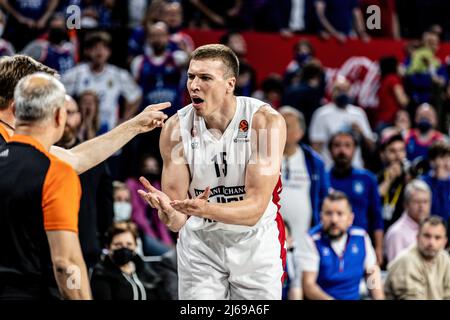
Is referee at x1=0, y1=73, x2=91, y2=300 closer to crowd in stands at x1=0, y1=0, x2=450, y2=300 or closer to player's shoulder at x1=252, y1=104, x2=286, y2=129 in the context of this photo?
player's shoulder at x1=252, y1=104, x2=286, y2=129

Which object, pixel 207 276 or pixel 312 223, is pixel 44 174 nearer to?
pixel 207 276

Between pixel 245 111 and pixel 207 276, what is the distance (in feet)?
3.65

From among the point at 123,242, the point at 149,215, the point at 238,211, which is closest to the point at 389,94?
the point at 149,215

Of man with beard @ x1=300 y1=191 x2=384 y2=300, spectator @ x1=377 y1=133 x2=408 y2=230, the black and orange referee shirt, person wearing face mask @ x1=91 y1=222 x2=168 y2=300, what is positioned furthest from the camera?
spectator @ x1=377 y1=133 x2=408 y2=230

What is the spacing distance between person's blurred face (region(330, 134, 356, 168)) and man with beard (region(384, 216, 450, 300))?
1481mm

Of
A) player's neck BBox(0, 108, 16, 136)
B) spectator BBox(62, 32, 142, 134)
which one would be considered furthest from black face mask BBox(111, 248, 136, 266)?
spectator BBox(62, 32, 142, 134)

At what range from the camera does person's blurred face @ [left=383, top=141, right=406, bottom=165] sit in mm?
11305

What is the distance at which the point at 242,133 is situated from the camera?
633 cm

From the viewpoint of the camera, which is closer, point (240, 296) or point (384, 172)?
point (240, 296)

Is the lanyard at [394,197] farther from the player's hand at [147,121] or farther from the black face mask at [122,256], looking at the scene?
the player's hand at [147,121]

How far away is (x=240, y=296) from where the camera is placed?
252 inches

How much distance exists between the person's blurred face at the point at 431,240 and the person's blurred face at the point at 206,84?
3557mm

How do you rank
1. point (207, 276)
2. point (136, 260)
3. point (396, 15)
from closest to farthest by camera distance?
point (207, 276) → point (136, 260) → point (396, 15)
